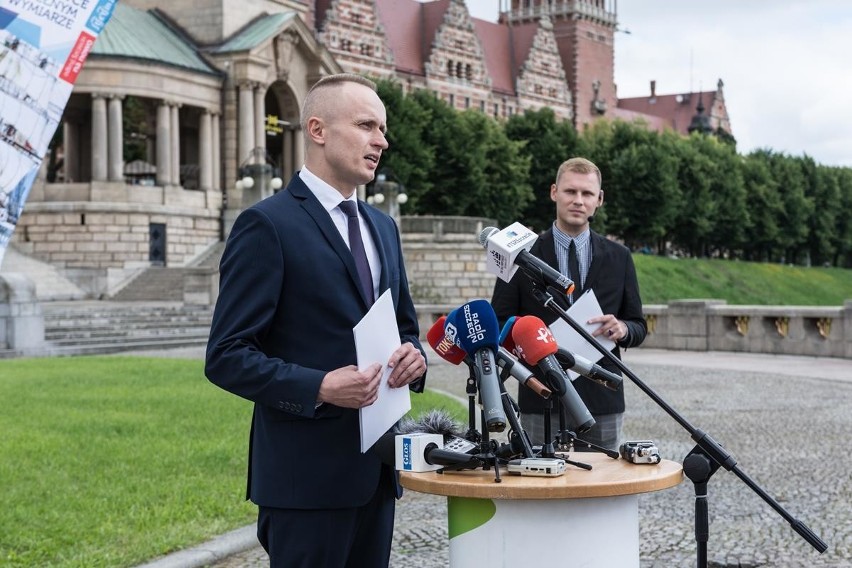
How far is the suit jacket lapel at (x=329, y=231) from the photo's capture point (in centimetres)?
363

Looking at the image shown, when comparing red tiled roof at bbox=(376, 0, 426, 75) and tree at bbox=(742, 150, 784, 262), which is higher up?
red tiled roof at bbox=(376, 0, 426, 75)

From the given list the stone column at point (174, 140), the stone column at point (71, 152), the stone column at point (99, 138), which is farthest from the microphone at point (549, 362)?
the stone column at point (71, 152)

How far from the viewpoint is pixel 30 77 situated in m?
7.08

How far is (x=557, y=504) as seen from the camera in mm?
3406

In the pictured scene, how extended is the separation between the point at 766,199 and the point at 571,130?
1805cm

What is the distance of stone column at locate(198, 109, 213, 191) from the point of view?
5409 cm

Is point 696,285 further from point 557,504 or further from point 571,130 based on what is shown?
point 557,504

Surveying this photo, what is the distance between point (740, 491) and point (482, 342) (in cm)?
602

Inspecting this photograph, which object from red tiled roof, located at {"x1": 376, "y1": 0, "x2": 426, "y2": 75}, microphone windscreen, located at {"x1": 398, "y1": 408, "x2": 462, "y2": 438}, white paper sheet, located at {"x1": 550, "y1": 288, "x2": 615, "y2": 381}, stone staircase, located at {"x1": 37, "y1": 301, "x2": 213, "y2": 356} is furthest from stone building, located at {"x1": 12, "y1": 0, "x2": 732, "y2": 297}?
microphone windscreen, located at {"x1": 398, "y1": 408, "x2": 462, "y2": 438}

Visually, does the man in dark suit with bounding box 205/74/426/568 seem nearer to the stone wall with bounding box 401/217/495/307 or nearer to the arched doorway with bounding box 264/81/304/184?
the stone wall with bounding box 401/217/495/307

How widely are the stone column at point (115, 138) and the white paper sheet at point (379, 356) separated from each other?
158 ft

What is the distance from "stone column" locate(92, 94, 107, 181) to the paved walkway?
34.1 m

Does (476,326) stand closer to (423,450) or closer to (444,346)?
(444,346)

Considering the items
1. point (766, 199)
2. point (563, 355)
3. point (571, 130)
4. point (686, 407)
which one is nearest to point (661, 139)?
point (571, 130)
